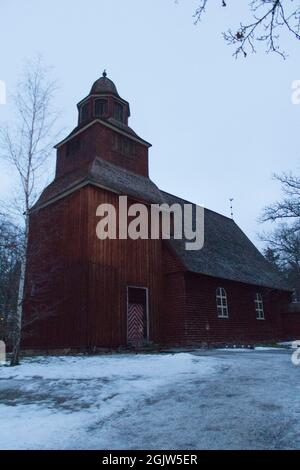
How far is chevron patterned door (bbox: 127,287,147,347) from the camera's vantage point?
1869 centimetres

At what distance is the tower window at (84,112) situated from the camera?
23.3 meters

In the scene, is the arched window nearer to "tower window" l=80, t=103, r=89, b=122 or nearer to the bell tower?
the bell tower

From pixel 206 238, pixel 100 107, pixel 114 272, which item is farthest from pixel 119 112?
pixel 114 272

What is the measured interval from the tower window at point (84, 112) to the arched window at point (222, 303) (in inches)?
503

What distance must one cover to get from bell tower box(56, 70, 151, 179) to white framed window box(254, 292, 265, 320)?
34.6 ft

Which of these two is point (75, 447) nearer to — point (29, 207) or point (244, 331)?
point (29, 207)

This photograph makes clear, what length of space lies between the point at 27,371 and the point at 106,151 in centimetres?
1269

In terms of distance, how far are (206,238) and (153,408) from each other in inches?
747

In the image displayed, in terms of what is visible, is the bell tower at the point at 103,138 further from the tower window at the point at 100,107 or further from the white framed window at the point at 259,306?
the white framed window at the point at 259,306

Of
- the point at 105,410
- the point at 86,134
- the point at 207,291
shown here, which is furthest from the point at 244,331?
the point at 105,410

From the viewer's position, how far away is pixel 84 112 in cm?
2367

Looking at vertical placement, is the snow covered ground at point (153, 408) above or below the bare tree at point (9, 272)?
below

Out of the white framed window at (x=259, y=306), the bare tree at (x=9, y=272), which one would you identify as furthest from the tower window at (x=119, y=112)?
the white framed window at (x=259, y=306)

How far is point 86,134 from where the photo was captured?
2088 centimetres
